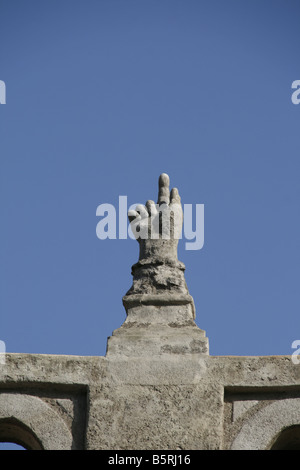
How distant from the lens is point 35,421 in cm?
1647

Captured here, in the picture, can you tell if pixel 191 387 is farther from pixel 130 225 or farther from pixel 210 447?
pixel 130 225

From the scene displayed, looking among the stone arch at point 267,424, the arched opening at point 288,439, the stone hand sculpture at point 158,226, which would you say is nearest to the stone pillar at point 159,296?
the stone hand sculpture at point 158,226

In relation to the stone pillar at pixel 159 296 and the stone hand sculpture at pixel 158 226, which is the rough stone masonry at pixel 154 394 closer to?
the stone pillar at pixel 159 296

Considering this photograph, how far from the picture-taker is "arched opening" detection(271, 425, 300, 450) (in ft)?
54.0

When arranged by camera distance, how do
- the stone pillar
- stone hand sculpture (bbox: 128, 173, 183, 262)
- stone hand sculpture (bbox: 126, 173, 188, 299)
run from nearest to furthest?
the stone pillar < stone hand sculpture (bbox: 126, 173, 188, 299) < stone hand sculpture (bbox: 128, 173, 183, 262)

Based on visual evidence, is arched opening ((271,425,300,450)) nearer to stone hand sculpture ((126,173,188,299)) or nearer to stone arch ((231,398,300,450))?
stone arch ((231,398,300,450))

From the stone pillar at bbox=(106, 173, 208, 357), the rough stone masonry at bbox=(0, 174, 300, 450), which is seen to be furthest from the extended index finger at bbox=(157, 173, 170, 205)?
the rough stone masonry at bbox=(0, 174, 300, 450)

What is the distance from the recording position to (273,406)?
16500 millimetres

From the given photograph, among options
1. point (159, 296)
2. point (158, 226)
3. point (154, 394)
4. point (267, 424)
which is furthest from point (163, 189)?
point (267, 424)

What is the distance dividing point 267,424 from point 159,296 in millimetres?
1599

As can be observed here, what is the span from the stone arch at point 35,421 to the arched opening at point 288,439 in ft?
6.05

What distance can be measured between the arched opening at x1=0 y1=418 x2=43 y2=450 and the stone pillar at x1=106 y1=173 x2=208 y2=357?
1.01 metres
